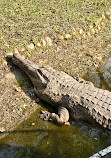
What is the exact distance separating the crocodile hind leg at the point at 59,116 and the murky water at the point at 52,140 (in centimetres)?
12

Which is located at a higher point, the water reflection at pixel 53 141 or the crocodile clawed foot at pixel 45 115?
the crocodile clawed foot at pixel 45 115

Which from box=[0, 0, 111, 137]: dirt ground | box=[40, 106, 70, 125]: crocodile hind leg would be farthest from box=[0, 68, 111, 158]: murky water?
A: box=[0, 0, 111, 137]: dirt ground

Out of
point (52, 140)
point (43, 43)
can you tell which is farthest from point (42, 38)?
point (52, 140)

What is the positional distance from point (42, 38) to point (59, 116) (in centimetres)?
308

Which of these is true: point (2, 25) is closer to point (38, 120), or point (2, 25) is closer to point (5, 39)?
point (5, 39)

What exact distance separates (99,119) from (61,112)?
3.01 ft

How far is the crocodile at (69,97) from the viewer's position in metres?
4.02

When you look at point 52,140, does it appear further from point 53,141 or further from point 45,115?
point 45,115

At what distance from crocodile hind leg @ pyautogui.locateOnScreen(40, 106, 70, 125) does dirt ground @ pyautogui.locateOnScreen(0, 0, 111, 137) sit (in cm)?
37

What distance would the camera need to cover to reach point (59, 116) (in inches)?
171

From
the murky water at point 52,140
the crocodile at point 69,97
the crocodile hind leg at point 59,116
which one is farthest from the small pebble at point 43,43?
the murky water at point 52,140

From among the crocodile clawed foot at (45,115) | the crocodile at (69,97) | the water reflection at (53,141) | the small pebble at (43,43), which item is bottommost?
the water reflection at (53,141)

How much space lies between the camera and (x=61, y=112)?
436cm

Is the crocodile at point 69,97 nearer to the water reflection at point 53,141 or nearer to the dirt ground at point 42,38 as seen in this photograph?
the water reflection at point 53,141
